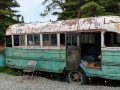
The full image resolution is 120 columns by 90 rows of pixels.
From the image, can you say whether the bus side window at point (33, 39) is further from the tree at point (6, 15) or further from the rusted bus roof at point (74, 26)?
the tree at point (6, 15)

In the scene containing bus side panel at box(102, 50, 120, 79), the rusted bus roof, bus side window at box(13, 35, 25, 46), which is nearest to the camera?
bus side panel at box(102, 50, 120, 79)

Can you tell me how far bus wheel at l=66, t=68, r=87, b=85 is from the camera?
8.67m

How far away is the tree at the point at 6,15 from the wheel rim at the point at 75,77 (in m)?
9.62

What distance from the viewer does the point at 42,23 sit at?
10250mm

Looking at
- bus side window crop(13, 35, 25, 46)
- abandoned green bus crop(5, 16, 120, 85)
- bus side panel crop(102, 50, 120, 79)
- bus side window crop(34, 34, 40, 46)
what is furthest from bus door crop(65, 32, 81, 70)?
bus side window crop(13, 35, 25, 46)

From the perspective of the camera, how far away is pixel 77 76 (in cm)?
893

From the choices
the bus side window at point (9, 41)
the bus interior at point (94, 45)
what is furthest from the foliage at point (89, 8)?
the bus side window at point (9, 41)

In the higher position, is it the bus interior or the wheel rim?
the bus interior

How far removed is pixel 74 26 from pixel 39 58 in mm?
2469

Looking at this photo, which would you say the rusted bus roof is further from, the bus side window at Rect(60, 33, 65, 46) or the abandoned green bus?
the bus side window at Rect(60, 33, 65, 46)

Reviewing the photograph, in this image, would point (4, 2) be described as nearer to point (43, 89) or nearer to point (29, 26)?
point (29, 26)

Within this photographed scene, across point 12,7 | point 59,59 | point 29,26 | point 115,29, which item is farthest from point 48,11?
point 115,29

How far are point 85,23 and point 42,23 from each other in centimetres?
251

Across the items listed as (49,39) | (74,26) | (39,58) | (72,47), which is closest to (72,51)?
(72,47)
